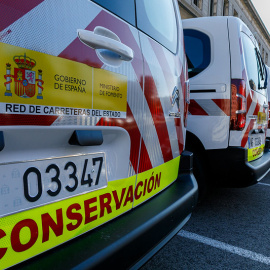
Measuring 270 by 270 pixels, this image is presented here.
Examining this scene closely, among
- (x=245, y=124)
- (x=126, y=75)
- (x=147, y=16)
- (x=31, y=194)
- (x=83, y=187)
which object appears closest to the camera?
(x=31, y=194)

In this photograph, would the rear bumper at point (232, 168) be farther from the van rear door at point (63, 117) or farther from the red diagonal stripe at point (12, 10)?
the red diagonal stripe at point (12, 10)

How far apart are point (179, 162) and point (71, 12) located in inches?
48.5

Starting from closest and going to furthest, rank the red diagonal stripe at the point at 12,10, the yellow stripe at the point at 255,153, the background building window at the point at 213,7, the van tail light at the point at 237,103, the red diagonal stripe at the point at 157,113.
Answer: the red diagonal stripe at the point at 12,10
the red diagonal stripe at the point at 157,113
the van tail light at the point at 237,103
the yellow stripe at the point at 255,153
the background building window at the point at 213,7

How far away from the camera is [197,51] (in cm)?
307

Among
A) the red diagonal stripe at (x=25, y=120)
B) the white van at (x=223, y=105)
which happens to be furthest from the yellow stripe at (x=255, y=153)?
the red diagonal stripe at (x=25, y=120)

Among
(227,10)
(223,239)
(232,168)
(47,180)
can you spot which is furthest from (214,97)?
(227,10)

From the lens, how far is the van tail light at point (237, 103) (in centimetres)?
273

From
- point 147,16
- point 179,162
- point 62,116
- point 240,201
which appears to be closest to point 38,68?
point 62,116

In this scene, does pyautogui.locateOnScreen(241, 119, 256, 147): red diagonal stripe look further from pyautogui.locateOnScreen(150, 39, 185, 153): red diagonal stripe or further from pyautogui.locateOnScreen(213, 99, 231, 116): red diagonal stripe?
pyautogui.locateOnScreen(150, 39, 185, 153): red diagonal stripe

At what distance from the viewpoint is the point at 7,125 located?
798 millimetres

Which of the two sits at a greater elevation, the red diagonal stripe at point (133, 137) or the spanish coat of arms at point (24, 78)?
the spanish coat of arms at point (24, 78)

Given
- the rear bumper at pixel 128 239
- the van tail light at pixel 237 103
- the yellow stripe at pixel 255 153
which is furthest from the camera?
the yellow stripe at pixel 255 153

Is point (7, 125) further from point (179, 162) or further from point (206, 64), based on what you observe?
point (206, 64)

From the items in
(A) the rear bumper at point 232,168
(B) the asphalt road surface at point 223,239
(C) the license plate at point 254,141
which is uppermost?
(C) the license plate at point 254,141
